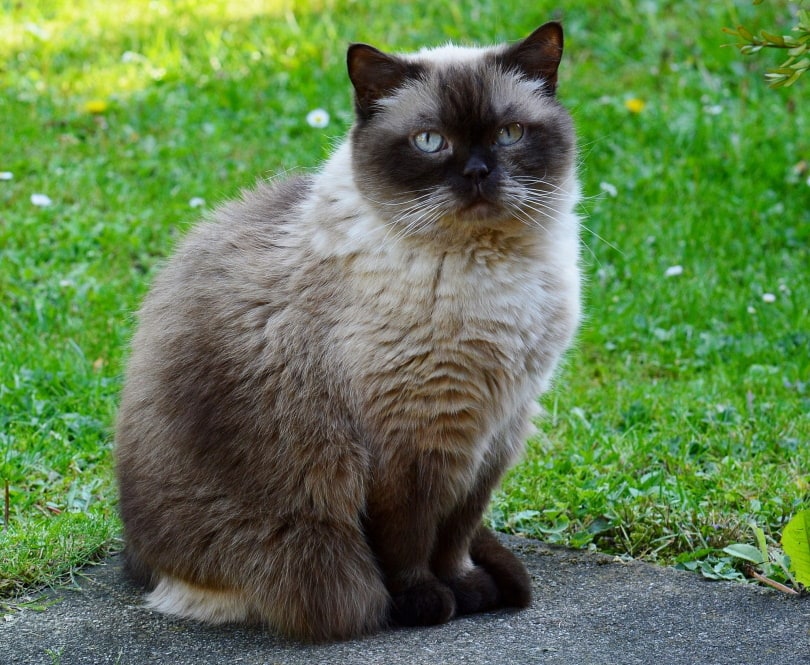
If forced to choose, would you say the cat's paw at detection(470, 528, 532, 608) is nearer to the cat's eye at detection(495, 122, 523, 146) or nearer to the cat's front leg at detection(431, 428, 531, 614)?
the cat's front leg at detection(431, 428, 531, 614)

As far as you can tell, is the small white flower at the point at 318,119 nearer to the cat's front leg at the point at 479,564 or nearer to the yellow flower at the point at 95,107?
the yellow flower at the point at 95,107

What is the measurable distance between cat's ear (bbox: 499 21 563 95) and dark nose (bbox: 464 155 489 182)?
15.1 inches

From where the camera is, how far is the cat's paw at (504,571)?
2986 millimetres

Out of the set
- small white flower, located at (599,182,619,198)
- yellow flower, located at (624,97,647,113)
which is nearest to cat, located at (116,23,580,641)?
small white flower, located at (599,182,619,198)

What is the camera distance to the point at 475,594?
3.02m

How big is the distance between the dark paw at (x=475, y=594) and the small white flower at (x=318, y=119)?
3725 mm

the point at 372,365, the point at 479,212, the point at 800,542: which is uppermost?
the point at 479,212

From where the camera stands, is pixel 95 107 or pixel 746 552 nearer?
pixel 746 552

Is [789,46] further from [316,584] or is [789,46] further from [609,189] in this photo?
[609,189]

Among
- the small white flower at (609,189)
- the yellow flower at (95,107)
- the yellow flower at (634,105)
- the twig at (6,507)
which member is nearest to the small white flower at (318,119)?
the yellow flower at (95,107)

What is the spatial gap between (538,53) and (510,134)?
0.98 ft

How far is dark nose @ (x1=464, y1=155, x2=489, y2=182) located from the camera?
9.00ft

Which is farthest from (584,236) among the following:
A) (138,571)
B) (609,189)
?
(138,571)

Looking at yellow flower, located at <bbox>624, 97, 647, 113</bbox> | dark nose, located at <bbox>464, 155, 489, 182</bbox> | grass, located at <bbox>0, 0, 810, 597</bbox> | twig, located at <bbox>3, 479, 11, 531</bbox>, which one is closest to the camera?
dark nose, located at <bbox>464, 155, 489, 182</bbox>
